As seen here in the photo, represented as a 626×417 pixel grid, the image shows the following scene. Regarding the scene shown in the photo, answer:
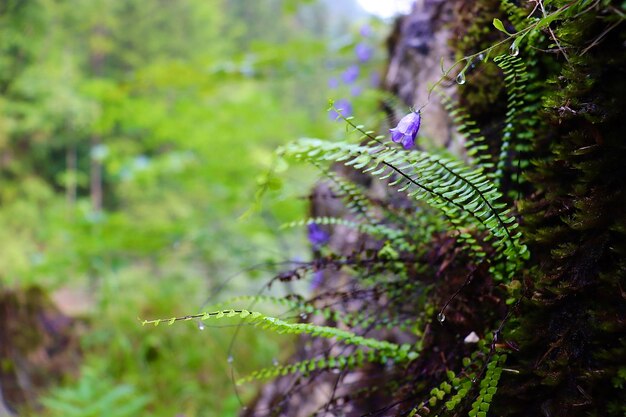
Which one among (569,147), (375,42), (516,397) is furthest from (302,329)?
(375,42)

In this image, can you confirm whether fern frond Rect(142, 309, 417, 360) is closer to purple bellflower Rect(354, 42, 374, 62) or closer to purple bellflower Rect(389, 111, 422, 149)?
purple bellflower Rect(389, 111, 422, 149)

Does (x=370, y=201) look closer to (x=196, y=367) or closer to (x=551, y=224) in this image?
(x=551, y=224)

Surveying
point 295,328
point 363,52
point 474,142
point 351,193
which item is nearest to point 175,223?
point 363,52

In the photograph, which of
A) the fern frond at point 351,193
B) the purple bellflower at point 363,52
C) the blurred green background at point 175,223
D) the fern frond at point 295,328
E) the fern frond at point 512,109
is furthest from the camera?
the blurred green background at point 175,223

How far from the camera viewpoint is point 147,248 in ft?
12.7

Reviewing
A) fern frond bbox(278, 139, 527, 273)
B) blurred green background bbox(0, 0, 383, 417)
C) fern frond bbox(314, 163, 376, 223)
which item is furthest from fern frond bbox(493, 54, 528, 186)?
blurred green background bbox(0, 0, 383, 417)

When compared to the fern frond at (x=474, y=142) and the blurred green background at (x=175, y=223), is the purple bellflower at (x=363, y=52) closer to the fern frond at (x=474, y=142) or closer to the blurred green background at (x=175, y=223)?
the blurred green background at (x=175, y=223)

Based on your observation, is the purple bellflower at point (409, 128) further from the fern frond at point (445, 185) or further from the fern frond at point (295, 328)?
the fern frond at point (295, 328)

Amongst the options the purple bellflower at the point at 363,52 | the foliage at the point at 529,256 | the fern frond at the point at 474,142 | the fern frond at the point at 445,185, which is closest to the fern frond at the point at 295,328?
the foliage at the point at 529,256

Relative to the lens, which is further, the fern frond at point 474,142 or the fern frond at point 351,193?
the fern frond at point 351,193

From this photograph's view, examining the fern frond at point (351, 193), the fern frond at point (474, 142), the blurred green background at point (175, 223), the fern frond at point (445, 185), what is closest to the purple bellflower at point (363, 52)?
the blurred green background at point (175, 223)

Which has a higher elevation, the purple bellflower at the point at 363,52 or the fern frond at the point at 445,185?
the purple bellflower at the point at 363,52

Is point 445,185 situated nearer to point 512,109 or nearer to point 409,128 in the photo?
point 409,128

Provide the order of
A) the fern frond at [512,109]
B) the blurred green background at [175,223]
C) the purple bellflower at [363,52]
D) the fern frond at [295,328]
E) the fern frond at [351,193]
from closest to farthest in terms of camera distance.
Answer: the fern frond at [295,328] → the fern frond at [512,109] → the fern frond at [351,193] → the purple bellflower at [363,52] → the blurred green background at [175,223]
